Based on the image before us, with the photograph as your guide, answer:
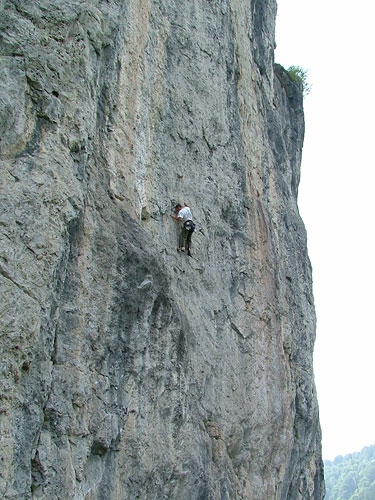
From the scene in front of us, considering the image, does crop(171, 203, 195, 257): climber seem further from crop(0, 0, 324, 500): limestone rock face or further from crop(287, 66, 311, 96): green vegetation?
crop(287, 66, 311, 96): green vegetation

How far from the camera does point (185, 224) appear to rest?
33.6 feet

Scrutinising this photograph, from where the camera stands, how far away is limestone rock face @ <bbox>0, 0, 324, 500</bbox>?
21.5ft

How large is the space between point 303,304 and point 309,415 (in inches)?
107

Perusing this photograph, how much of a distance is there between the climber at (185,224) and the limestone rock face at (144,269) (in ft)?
0.56

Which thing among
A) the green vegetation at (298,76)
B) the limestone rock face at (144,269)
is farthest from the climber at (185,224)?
the green vegetation at (298,76)

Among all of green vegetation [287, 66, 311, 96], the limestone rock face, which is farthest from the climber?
green vegetation [287, 66, 311, 96]

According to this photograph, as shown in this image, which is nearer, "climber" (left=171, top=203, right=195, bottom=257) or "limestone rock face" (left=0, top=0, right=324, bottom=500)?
"limestone rock face" (left=0, top=0, right=324, bottom=500)

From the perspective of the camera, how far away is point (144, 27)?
10578 millimetres

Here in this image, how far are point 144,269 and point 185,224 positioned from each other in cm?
201

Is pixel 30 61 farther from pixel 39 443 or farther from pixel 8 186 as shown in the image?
pixel 39 443

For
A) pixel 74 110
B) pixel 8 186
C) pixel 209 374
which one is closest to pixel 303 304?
pixel 209 374

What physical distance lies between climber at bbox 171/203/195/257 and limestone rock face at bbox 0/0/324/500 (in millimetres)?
172

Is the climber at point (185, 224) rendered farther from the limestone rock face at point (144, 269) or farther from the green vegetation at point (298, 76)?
the green vegetation at point (298, 76)

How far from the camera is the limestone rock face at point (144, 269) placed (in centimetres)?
657
